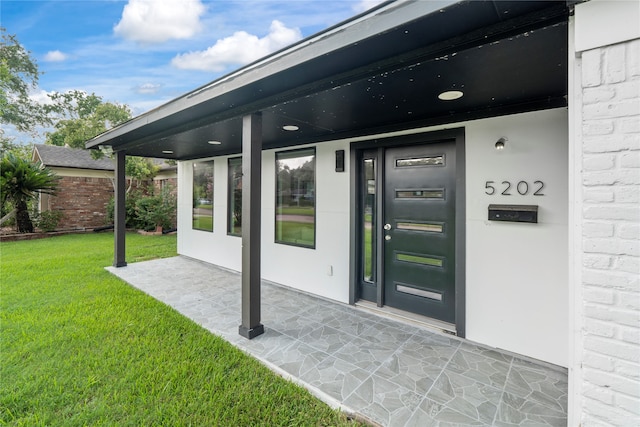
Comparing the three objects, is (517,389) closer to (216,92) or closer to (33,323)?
(216,92)

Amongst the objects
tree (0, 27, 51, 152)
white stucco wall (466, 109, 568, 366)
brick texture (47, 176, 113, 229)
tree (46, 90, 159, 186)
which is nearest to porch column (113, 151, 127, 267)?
tree (46, 90, 159, 186)

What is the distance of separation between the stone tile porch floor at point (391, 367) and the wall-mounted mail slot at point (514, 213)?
4.28 ft

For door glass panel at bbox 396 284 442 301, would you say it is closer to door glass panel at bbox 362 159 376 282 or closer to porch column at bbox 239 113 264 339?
door glass panel at bbox 362 159 376 282

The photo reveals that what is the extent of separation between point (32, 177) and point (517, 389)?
512 inches

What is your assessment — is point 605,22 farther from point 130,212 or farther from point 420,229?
point 130,212

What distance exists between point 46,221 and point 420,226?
13.1 meters

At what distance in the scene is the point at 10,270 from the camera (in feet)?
18.0

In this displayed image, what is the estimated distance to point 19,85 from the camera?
1502 cm

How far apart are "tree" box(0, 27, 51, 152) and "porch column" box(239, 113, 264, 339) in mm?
18057

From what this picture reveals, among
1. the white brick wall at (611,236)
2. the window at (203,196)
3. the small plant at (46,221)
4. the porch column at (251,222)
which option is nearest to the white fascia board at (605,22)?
the white brick wall at (611,236)

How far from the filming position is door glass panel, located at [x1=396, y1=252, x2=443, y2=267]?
3368mm

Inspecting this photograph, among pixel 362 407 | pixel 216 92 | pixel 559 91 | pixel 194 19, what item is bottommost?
pixel 362 407

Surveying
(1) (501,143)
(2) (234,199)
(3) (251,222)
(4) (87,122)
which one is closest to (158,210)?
(2) (234,199)

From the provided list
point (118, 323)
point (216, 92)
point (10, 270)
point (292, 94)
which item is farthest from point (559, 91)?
point (10, 270)
